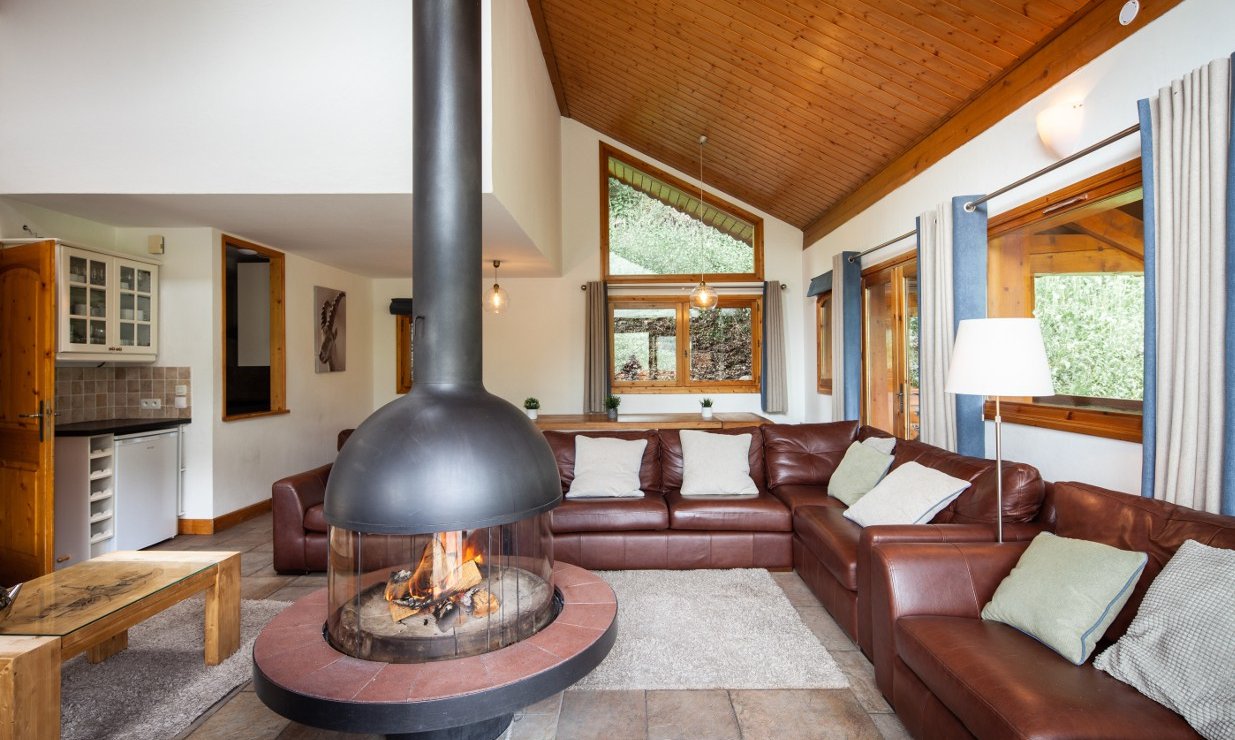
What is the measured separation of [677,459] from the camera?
410cm

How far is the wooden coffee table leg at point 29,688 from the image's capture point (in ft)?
5.12

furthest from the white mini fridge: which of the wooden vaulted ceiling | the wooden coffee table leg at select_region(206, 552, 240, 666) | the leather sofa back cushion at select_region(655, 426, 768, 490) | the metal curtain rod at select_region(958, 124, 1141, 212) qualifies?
the metal curtain rod at select_region(958, 124, 1141, 212)

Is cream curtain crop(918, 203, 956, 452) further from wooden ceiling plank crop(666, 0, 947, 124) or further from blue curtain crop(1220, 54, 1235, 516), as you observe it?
blue curtain crop(1220, 54, 1235, 516)

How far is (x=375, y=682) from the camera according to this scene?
1.68 meters

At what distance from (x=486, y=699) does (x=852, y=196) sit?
5269 millimetres

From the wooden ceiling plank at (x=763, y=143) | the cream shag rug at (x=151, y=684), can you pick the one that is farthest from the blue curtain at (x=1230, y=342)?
the cream shag rug at (x=151, y=684)

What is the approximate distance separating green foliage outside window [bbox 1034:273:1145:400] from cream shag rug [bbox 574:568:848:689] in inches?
72.6

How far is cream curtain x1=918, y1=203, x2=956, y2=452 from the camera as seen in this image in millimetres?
3680

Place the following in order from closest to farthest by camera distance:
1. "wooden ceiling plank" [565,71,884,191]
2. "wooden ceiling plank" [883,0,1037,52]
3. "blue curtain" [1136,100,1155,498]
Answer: "blue curtain" [1136,100,1155,498] → "wooden ceiling plank" [883,0,1037,52] → "wooden ceiling plank" [565,71,884,191]

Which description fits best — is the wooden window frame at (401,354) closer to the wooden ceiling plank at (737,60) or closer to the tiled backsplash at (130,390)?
the tiled backsplash at (130,390)

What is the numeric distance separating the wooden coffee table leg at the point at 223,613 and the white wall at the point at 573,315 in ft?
15.2

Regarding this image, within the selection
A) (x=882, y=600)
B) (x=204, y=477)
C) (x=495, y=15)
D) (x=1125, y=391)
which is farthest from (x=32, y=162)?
(x=1125, y=391)

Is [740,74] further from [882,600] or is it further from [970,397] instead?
[882,600]

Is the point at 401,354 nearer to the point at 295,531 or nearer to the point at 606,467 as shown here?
the point at 295,531
